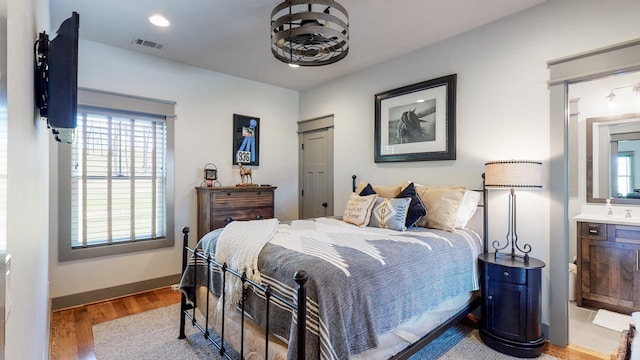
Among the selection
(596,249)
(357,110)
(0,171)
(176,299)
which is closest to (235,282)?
(0,171)

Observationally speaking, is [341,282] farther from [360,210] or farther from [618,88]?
[618,88]

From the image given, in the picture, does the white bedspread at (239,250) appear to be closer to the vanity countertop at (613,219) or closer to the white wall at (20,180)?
A: the white wall at (20,180)

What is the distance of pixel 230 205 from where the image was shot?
12.2 feet

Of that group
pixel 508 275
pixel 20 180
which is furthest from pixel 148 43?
pixel 508 275

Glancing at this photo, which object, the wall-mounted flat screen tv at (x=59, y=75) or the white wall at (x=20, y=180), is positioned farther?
the wall-mounted flat screen tv at (x=59, y=75)

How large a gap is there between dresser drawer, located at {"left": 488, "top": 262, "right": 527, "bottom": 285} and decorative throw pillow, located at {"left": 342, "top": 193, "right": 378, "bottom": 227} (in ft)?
3.60

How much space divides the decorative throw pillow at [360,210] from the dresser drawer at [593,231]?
2.19m

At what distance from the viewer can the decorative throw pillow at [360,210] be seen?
9.48 ft

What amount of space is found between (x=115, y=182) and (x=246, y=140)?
5.57 ft

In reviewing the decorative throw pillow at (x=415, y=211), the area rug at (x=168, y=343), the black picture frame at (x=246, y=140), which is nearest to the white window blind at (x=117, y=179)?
the black picture frame at (x=246, y=140)

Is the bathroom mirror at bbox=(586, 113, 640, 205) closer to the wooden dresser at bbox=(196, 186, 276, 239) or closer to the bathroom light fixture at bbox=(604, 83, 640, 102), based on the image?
the bathroom light fixture at bbox=(604, 83, 640, 102)

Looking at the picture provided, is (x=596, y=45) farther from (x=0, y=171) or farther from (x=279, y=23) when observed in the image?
(x=0, y=171)

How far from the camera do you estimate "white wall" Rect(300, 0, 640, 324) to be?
2293 millimetres

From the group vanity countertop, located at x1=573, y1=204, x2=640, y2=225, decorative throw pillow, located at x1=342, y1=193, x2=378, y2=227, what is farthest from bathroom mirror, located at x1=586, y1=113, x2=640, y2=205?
decorative throw pillow, located at x1=342, y1=193, x2=378, y2=227
